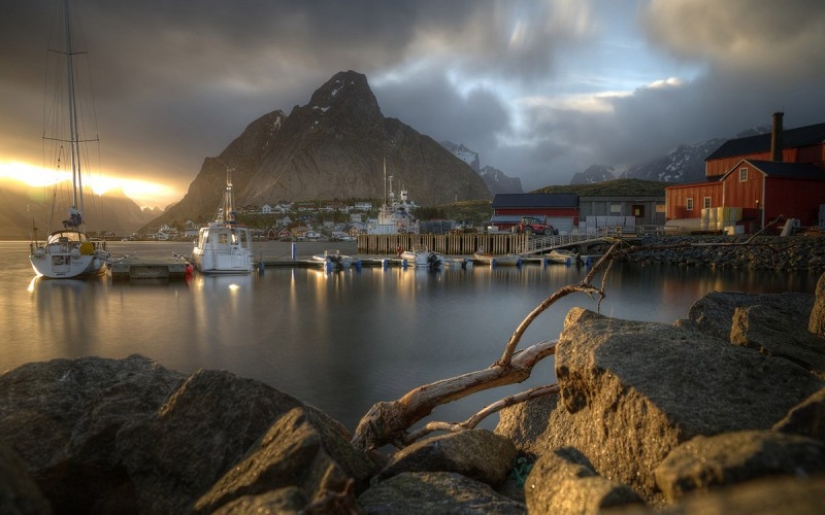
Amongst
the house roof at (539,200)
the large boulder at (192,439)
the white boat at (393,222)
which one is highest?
the house roof at (539,200)

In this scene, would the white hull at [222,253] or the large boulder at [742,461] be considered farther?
the white hull at [222,253]

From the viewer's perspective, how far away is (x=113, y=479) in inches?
182

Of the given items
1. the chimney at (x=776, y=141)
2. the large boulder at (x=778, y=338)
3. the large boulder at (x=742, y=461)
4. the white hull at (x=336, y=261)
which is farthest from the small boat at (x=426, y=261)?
the large boulder at (x=742, y=461)

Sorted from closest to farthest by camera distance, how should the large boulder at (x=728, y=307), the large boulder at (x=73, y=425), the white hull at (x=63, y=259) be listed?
the large boulder at (x=73, y=425) < the large boulder at (x=728, y=307) < the white hull at (x=63, y=259)

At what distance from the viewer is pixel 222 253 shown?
43.3 metres

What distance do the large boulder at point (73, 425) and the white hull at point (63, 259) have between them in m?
44.0

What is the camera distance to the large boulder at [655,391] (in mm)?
3318

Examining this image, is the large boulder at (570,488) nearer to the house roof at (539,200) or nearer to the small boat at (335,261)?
the small boat at (335,261)

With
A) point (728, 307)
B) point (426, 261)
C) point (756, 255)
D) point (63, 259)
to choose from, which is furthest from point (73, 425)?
point (756, 255)

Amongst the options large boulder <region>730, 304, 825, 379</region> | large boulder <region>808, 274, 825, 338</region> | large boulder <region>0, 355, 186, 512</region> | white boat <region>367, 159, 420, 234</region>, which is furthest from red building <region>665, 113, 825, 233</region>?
large boulder <region>0, 355, 186, 512</region>

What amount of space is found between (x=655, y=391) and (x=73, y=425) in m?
5.42

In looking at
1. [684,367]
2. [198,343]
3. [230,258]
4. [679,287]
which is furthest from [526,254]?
[684,367]

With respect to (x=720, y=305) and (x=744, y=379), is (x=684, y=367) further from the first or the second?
(x=720, y=305)

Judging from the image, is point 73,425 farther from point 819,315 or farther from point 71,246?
point 71,246
